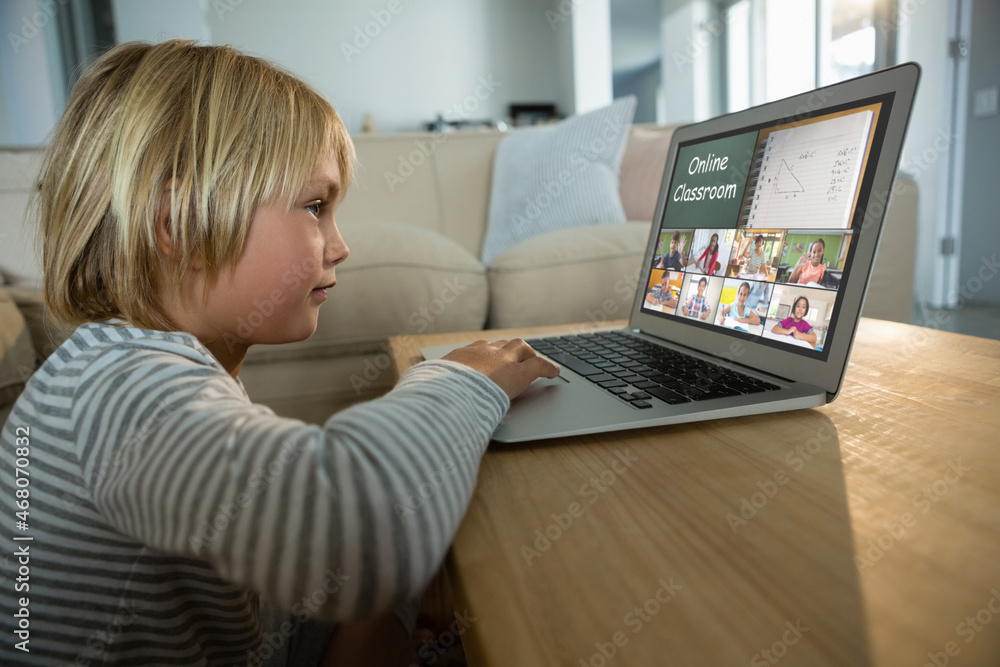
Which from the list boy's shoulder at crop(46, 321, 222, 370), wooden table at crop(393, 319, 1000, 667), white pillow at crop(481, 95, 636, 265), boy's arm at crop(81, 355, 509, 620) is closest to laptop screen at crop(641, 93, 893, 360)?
wooden table at crop(393, 319, 1000, 667)

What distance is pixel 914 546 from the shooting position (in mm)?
293

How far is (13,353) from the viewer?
119 centimetres

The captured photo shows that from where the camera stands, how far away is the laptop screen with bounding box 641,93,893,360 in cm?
54

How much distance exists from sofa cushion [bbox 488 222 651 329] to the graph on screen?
77 cm

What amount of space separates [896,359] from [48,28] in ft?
15.2

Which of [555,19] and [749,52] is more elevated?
[555,19]

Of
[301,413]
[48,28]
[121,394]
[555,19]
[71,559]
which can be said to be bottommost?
[301,413]

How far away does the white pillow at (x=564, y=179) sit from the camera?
69.8 inches

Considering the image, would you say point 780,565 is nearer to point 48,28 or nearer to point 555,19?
point 48,28

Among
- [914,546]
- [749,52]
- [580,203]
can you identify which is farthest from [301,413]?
[749,52]

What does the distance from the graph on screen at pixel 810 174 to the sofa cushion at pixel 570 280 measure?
770 mm

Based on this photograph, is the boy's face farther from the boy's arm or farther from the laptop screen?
the laptop screen

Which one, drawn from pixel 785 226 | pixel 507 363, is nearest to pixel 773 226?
pixel 785 226

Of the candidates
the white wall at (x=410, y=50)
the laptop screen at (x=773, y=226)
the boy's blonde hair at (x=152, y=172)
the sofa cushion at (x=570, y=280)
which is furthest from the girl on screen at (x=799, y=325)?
the white wall at (x=410, y=50)
